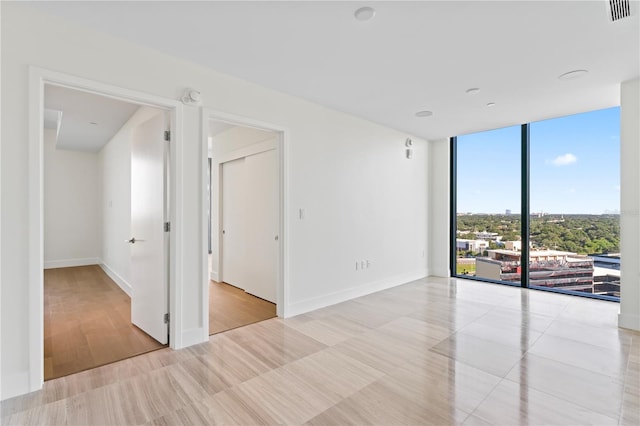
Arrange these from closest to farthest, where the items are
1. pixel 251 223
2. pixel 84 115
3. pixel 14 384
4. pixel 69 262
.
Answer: pixel 14 384
pixel 84 115
pixel 251 223
pixel 69 262

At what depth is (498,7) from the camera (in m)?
2.05

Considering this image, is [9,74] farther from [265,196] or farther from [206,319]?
[265,196]

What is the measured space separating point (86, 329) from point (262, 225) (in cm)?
227

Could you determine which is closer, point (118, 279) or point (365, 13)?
point (365, 13)

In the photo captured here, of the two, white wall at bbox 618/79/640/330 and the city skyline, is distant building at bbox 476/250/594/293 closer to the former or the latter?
the city skyline

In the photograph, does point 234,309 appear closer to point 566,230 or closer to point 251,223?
point 251,223

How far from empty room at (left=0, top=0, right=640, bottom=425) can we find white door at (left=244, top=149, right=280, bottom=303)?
41 millimetres

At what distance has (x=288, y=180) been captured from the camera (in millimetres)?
3604

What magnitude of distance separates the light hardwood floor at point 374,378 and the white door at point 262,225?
37.6 inches

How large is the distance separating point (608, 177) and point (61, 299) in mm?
7902

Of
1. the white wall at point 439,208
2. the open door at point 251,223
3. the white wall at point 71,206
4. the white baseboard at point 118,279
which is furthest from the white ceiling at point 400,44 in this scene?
the white wall at point 71,206

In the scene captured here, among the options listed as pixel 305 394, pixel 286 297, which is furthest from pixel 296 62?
pixel 305 394

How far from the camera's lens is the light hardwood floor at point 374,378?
6.09 ft

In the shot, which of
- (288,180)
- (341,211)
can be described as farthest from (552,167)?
(288,180)
